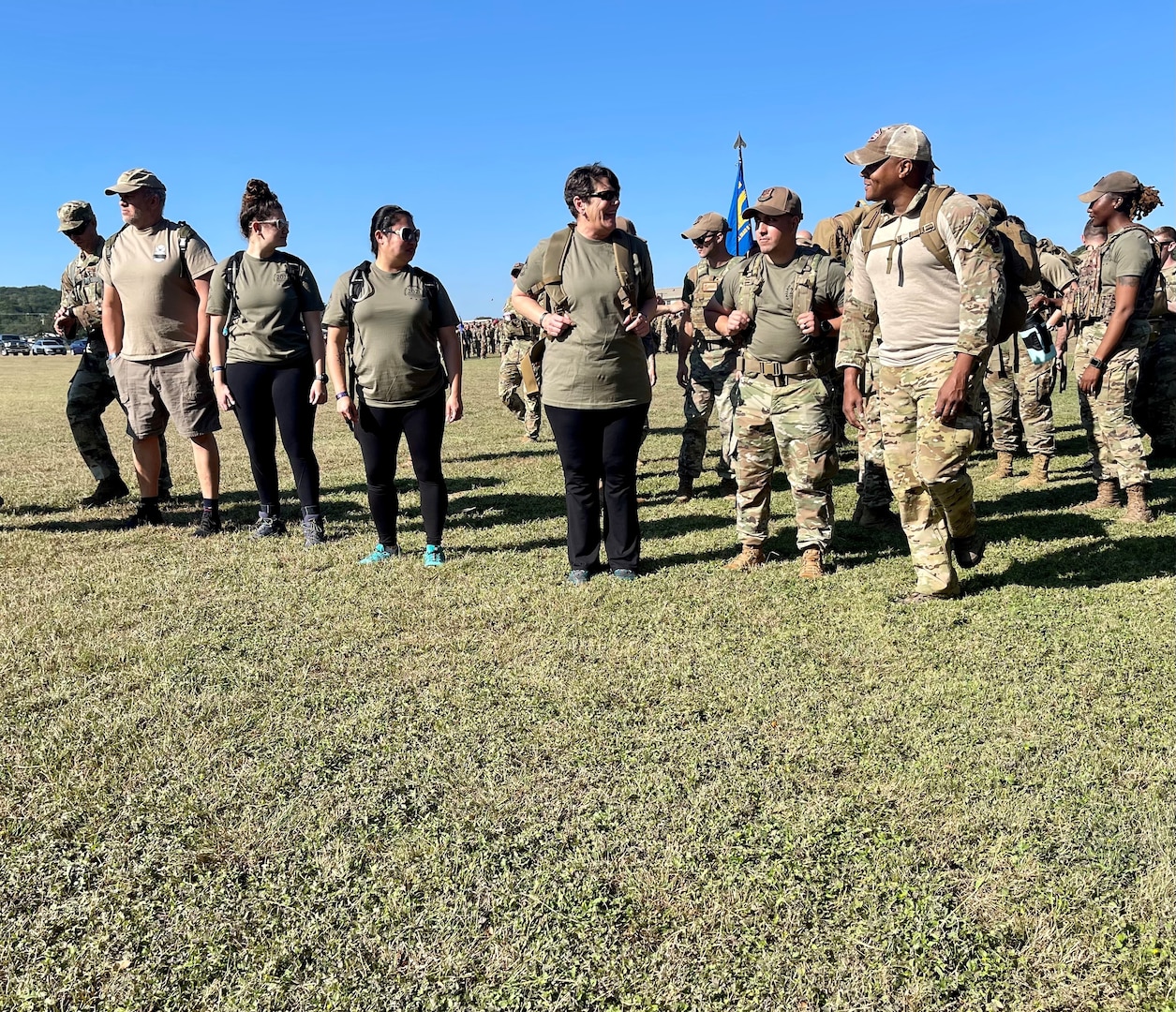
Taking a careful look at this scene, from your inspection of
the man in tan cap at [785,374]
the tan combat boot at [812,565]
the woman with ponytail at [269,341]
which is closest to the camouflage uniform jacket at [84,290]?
the woman with ponytail at [269,341]

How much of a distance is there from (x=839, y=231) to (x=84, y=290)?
6.14 metres

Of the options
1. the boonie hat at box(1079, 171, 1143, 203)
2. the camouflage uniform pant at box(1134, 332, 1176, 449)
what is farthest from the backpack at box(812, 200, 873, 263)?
the camouflage uniform pant at box(1134, 332, 1176, 449)

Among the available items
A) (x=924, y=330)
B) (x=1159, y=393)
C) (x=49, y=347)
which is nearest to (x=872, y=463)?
(x=924, y=330)

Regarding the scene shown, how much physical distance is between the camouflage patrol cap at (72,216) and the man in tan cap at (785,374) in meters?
5.27

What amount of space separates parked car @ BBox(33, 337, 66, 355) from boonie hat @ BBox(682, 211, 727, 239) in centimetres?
7357

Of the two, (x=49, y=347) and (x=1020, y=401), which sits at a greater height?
(x=49, y=347)

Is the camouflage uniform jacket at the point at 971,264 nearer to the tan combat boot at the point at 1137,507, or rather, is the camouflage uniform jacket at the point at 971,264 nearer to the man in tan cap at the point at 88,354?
the tan combat boot at the point at 1137,507

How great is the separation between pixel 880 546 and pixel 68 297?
6.77m

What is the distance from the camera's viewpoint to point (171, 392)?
6.38 metres

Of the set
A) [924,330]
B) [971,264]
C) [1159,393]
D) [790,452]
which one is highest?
[971,264]

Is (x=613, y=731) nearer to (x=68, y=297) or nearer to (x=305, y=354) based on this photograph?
(x=305, y=354)

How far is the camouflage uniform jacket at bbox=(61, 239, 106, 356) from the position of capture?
284 inches

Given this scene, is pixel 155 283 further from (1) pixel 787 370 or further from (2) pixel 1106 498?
(2) pixel 1106 498

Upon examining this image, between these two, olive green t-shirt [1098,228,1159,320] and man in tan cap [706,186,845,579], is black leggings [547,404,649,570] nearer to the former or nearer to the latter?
man in tan cap [706,186,845,579]
